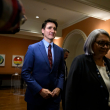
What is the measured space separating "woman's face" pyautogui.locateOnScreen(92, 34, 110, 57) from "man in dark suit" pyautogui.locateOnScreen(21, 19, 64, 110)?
0.44 m

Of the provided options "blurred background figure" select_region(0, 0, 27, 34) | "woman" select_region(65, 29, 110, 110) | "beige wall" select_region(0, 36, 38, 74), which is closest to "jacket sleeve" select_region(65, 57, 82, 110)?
"woman" select_region(65, 29, 110, 110)

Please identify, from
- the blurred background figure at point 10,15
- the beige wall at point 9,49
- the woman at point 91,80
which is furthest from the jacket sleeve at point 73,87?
the beige wall at point 9,49

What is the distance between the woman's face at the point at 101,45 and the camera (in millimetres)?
1024

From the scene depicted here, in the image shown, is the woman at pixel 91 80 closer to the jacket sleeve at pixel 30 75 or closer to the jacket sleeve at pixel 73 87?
the jacket sleeve at pixel 73 87

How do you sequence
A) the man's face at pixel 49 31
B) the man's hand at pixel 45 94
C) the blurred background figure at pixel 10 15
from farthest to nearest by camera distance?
the man's face at pixel 49 31 → the man's hand at pixel 45 94 → the blurred background figure at pixel 10 15

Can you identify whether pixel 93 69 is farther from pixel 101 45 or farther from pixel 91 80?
pixel 101 45

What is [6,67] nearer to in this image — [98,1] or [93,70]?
[98,1]

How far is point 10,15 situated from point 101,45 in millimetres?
837

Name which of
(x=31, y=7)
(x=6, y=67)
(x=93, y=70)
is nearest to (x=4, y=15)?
(x=93, y=70)

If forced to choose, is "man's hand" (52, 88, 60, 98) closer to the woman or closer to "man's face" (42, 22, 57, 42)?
the woman

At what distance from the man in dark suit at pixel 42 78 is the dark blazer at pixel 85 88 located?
26 centimetres

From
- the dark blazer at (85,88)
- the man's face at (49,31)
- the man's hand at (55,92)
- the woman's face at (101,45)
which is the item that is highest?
the man's face at (49,31)

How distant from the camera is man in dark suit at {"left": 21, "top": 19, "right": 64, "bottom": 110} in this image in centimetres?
115

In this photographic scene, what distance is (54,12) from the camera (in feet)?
14.1
